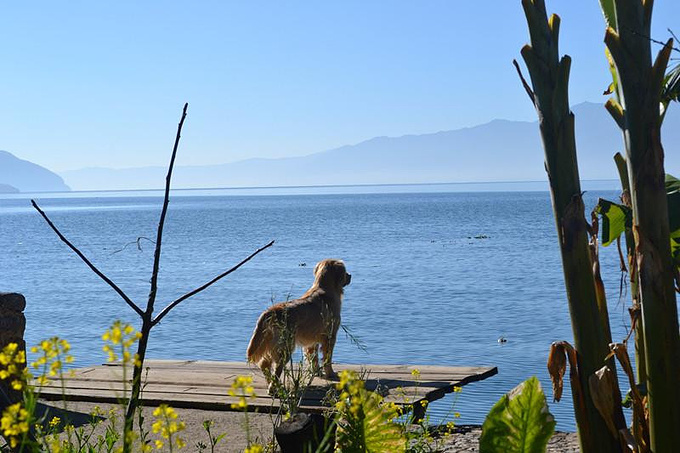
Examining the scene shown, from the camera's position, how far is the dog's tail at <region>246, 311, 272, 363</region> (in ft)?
27.1

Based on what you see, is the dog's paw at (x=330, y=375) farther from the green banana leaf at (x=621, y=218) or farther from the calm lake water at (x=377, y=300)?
the green banana leaf at (x=621, y=218)

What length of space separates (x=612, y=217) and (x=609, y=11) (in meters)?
0.98

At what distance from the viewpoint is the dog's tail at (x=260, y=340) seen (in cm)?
825

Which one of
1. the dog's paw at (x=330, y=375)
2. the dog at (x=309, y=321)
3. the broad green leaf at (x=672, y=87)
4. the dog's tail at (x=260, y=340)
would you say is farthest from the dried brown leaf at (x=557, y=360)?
the dog's paw at (x=330, y=375)

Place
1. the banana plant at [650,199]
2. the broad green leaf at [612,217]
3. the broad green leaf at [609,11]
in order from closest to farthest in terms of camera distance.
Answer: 1. the banana plant at [650,199]
2. the broad green leaf at [609,11]
3. the broad green leaf at [612,217]

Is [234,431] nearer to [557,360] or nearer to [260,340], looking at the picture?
[260,340]

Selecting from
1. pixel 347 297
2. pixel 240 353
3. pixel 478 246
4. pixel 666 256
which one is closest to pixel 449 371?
pixel 666 256

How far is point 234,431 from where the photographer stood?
7195 millimetres

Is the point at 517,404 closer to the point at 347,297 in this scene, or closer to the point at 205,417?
the point at 205,417

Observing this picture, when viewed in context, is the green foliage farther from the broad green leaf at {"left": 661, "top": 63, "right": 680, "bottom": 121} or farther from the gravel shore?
the gravel shore

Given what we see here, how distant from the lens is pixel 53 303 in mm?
25484

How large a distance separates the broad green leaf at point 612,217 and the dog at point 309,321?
3.70 m

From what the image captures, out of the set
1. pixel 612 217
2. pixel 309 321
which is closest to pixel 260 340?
pixel 309 321

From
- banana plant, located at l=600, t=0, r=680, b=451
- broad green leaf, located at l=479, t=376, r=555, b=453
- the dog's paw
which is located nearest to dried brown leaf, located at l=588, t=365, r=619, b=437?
banana plant, located at l=600, t=0, r=680, b=451
